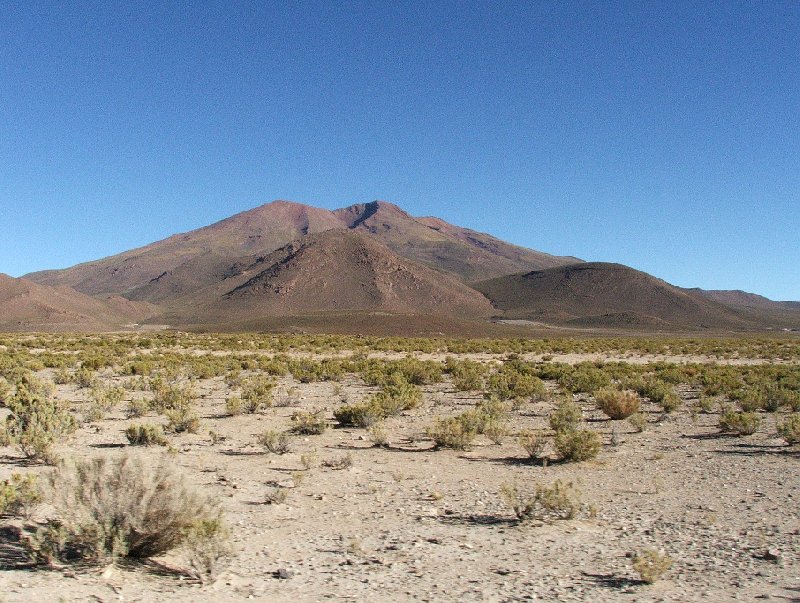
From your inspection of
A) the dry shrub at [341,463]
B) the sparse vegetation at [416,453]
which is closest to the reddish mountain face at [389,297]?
the sparse vegetation at [416,453]

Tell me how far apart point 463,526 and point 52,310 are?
396 ft

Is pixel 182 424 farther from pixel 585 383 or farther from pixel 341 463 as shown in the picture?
pixel 585 383

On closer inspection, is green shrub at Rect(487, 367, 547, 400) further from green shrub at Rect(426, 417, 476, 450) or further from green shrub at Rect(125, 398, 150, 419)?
green shrub at Rect(125, 398, 150, 419)

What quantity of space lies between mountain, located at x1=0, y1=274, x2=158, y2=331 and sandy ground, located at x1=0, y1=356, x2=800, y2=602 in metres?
97.2

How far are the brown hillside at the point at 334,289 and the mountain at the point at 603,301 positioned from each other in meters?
13.3

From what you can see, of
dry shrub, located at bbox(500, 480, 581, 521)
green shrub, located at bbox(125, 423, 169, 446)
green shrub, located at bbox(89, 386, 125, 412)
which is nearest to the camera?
dry shrub, located at bbox(500, 480, 581, 521)

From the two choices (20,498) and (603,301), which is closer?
(20,498)

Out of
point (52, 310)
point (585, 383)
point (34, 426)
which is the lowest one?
point (585, 383)

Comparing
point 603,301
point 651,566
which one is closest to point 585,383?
point 651,566

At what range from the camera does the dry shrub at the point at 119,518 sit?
6062 mm

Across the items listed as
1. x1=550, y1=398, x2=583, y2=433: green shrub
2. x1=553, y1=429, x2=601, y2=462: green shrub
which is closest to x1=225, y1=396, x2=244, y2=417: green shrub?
x1=550, y1=398, x2=583, y2=433: green shrub

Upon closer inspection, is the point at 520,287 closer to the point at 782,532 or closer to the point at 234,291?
the point at 234,291

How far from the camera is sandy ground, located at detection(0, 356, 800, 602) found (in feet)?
19.1

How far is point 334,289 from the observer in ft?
497
